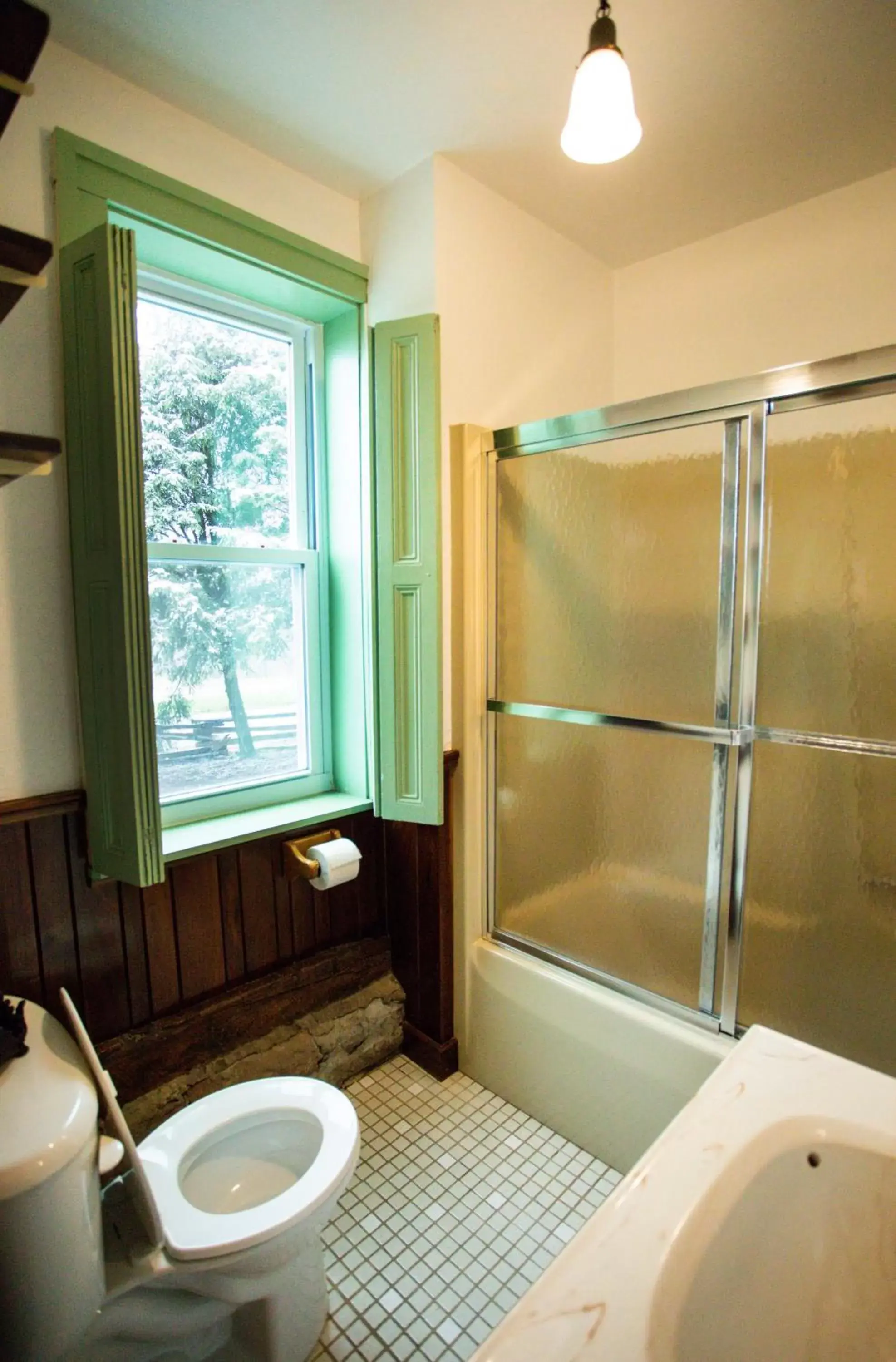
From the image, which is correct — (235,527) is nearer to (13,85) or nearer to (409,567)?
(409,567)

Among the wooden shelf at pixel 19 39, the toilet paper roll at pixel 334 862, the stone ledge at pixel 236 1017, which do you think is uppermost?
the wooden shelf at pixel 19 39

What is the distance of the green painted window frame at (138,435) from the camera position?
1322 millimetres

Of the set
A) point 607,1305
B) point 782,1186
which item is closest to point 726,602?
point 782,1186

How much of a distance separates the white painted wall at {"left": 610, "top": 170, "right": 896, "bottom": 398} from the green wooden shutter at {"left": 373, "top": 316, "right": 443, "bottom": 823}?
0.99 m

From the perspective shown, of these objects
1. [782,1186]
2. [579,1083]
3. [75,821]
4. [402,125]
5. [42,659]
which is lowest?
[579,1083]

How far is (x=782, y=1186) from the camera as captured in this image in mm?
888

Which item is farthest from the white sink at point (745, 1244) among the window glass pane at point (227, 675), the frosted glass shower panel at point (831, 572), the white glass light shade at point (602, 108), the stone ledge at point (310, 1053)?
the white glass light shade at point (602, 108)

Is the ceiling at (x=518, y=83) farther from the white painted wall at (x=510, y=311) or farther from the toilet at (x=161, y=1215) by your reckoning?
the toilet at (x=161, y=1215)

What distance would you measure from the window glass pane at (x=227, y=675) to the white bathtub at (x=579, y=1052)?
2.85ft

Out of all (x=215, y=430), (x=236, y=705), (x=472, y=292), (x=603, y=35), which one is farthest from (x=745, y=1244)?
(x=472, y=292)

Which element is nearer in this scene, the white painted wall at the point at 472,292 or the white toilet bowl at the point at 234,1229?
the white toilet bowl at the point at 234,1229

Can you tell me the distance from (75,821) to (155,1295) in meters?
0.85

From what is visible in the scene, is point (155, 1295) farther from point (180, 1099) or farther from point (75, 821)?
point (75, 821)

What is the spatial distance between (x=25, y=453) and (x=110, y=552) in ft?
1.60
